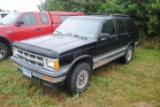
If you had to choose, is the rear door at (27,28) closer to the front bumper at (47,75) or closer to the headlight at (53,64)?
the front bumper at (47,75)

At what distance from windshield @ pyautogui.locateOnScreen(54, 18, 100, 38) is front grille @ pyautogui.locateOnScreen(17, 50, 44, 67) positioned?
1.26 m

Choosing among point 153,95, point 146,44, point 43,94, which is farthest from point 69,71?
point 146,44

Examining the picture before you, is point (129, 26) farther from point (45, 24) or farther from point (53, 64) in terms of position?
point (53, 64)

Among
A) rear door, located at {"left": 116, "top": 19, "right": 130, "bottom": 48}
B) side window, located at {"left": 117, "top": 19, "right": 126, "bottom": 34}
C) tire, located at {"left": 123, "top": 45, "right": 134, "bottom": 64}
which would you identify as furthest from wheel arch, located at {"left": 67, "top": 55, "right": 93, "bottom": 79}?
tire, located at {"left": 123, "top": 45, "right": 134, "bottom": 64}

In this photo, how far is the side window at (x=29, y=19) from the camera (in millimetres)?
6703

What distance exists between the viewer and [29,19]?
6.88 m

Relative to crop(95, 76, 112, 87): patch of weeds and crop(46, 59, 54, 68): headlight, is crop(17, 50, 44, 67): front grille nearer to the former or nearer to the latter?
crop(46, 59, 54, 68): headlight

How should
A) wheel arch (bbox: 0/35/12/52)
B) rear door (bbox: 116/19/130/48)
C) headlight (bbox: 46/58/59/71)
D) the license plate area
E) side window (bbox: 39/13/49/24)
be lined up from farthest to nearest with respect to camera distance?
side window (bbox: 39/13/49/24), wheel arch (bbox: 0/35/12/52), rear door (bbox: 116/19/130/48), the license plate area, headlight (bbox: 46/58/59/71)

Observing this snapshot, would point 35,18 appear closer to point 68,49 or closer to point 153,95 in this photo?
point 68,49

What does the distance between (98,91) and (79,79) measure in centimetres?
61

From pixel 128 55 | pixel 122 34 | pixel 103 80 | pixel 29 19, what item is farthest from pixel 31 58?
pixel 128 55

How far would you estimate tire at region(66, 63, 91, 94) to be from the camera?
12.1ft

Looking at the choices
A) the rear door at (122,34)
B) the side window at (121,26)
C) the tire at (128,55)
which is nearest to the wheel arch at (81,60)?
the rear door at (122,34)

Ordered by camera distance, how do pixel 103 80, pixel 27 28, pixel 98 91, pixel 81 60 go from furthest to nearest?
pixel 27 28 → pixel 103 80 → pixel 98 91 → pixel 81 60
